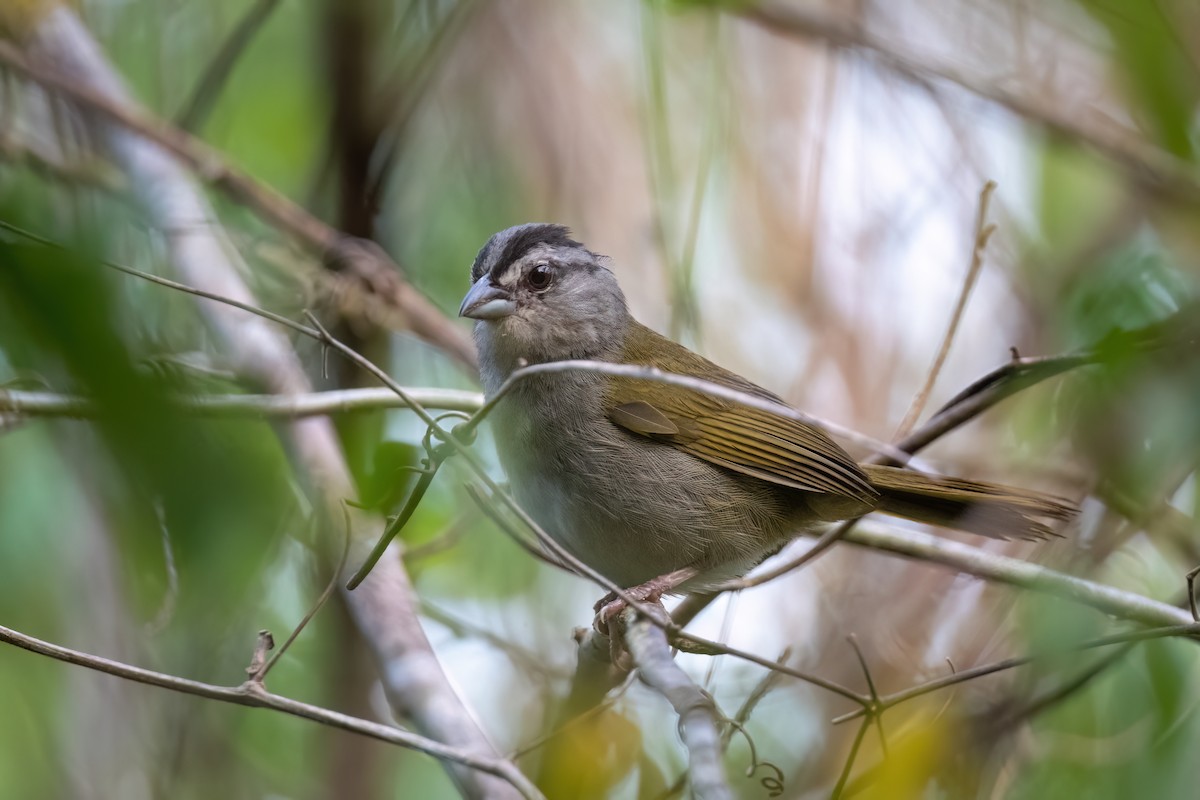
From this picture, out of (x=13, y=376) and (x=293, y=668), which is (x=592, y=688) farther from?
(x=293, y=668)

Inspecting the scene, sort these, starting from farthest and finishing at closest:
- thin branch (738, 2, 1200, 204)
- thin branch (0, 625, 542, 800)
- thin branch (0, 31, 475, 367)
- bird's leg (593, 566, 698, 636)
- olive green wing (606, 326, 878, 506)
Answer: thin branch (738, 2, 1200, 204) → thin branch (0, 31, 475, 367) → olive green wing (606, 326, 878, 506) → bird's leg (593, 566, 698, 636) → thin branch (0, 625, 542, 800)

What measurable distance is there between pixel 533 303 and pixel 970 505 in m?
1.48

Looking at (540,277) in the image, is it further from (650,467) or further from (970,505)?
(970,505)

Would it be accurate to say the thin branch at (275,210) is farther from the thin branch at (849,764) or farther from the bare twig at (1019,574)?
the thin branch at (849,764)

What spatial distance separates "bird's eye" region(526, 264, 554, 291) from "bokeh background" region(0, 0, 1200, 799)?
1.72 feet

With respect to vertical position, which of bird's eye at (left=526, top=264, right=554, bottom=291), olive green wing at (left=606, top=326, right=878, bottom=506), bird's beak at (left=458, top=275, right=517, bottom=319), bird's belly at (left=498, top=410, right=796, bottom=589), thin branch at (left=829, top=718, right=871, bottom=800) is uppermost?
bird's eye at (left=526, top=264, right=554, bottom=291)

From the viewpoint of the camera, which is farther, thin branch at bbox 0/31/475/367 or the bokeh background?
thin branch at bbox 0/31/475/367

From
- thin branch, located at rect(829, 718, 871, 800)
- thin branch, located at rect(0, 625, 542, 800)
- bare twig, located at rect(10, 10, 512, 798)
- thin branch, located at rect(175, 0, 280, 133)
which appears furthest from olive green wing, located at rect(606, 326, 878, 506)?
thin branch, located at rect(175, 0, 280, 133)

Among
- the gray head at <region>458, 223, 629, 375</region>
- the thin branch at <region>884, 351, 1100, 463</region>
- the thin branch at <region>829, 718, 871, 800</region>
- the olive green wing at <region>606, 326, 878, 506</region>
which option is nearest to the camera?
the thin branch at <region>829, 718, 871, 800</region>

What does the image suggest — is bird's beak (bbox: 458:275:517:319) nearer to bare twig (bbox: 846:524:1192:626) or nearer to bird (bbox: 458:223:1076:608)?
bird (bbox: 458:223:1076:608)

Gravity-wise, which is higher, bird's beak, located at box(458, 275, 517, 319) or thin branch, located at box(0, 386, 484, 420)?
bird's beak, located at box(458, 275, 517, 319)

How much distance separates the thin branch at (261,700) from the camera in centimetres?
196

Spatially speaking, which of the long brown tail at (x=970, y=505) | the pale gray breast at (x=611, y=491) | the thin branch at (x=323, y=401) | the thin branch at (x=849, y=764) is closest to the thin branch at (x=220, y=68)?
the thin branch at (x=323, y=401)

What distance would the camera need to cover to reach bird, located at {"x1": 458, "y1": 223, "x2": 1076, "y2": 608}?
3.36m
